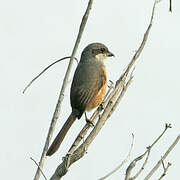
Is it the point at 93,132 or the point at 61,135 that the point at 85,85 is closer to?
the point at 61,135

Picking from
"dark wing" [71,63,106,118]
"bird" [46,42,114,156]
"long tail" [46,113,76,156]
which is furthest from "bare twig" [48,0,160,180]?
"dark wing" [71,63,106,118]

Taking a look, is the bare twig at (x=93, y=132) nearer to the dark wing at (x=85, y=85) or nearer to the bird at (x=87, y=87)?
the bird at (x=87, y=87)

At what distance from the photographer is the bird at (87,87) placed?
22.9 ft

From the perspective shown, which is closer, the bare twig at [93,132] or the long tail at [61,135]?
the bare twig at [93,132]

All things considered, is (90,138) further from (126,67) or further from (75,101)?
(75,101)

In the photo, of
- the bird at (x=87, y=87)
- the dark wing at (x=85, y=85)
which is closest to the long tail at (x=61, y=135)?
the bird at (x=87, y=87)

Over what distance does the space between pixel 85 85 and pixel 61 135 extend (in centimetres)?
111

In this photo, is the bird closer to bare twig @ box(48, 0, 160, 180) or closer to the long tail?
the long tail

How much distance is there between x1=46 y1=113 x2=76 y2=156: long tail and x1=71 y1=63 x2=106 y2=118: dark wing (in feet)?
0.58

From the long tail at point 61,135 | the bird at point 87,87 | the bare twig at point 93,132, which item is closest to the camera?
the bare twig at point 93,132

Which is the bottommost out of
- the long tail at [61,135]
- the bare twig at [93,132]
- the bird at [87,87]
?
the long tail at [61,135]

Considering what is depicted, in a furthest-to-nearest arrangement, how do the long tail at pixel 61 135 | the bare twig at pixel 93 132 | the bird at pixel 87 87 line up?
1. the bird at pixel 87 87
2. the long tail at pixel 61 135
3. the bare twig at pixel 93 132

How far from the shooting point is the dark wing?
23.0 feet

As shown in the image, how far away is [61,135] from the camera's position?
6.29m
